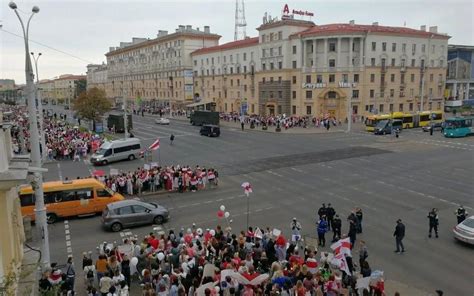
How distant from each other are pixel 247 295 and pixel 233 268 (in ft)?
4.20

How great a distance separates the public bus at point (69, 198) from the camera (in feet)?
64.5

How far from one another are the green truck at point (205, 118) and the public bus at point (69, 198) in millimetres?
41018

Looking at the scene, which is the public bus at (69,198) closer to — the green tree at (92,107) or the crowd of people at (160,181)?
the crowd of people at (160,181)

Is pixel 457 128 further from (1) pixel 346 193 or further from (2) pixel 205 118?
(2) pixel 205 118

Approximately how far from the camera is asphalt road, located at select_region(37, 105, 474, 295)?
15086mm

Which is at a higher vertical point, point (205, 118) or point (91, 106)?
point (91, 106)

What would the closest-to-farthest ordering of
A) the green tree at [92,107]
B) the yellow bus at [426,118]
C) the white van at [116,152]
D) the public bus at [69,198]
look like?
the public bus at [69,198]
the white van at [116,152]
the green tree at [92,107]
the yellow bus at [426,118]

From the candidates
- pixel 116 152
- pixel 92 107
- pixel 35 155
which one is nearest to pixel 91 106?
pixel 92 107

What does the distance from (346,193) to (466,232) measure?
8379 millimetres

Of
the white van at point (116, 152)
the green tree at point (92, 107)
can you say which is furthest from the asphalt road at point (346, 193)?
the green tree at point (92, 107)

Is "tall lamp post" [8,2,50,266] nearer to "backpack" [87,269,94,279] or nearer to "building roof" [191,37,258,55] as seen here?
"backpack" [87,269,94,279]

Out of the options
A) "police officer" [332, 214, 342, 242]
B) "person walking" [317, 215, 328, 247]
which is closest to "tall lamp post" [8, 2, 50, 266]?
"person walking" [317, 215, 328, 247]

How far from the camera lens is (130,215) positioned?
60.8ft

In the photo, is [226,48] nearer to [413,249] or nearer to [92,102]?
[92,102]
